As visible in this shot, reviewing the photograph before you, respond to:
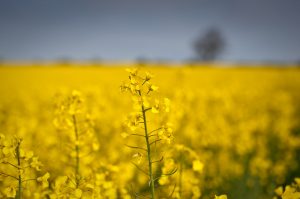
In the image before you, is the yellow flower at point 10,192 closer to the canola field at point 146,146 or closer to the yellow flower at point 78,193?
the canola field at point 146,146

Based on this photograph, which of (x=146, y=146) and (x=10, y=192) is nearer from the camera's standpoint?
(x=10, y=192)

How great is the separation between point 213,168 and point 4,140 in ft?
11.9

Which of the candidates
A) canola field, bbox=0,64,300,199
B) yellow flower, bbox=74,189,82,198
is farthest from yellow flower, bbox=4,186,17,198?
yellow flower, bbox=74,189,82,198

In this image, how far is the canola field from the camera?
203 cm

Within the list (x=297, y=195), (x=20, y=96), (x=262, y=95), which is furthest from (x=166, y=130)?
(x=262, y=95)

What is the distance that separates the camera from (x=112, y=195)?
2455mm

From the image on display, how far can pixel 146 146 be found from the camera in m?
4.39

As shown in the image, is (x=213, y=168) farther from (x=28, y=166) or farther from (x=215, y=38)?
(x=215, y=38)

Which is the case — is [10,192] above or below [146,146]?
above

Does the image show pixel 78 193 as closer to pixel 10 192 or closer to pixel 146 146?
pixel 10 192

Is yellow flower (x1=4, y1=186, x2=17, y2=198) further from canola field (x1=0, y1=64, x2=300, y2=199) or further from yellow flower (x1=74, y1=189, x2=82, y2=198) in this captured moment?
yellow flower (x1=74, y1=189, x2=82, y2=198)

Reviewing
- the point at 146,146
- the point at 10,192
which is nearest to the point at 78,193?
the point at 10,192

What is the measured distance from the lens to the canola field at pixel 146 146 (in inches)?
79.8

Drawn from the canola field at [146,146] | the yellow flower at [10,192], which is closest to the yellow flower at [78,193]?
the canola field at [146,146]
